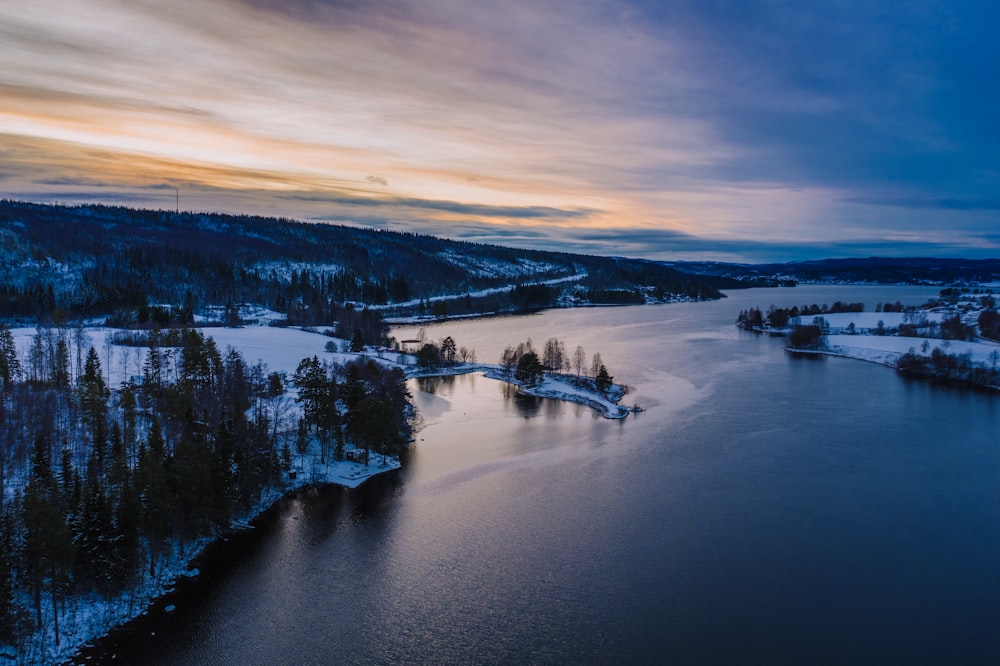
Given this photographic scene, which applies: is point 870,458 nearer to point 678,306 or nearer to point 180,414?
point 180,414

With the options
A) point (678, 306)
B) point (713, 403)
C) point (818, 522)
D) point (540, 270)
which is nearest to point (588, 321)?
point (678, 306)

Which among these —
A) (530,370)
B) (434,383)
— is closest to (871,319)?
(530,370)

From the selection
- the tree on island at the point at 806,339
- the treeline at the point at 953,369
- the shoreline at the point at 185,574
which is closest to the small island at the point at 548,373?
the shoreline at the point at 185,574

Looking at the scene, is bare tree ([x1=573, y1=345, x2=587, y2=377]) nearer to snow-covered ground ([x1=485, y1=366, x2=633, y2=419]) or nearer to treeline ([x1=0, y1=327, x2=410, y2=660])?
snow-covered ground ([x1=485, y1=366, x2=633, y2=419])

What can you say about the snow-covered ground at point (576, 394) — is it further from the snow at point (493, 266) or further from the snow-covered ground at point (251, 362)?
the snow at point (493, 266)

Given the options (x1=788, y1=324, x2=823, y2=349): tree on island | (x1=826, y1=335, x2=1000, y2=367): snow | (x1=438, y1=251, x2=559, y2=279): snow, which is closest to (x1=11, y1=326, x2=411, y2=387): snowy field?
(x1=788, y1=324, x2=823, y2=349): tree on island
